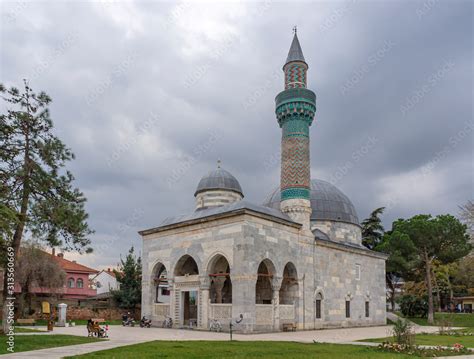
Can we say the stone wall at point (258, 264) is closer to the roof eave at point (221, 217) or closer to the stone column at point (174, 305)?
the stone column at point (174, 305)

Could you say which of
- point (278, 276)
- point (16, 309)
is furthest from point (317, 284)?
point (16, 309)

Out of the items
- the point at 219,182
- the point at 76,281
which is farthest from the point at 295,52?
the point at 76,281

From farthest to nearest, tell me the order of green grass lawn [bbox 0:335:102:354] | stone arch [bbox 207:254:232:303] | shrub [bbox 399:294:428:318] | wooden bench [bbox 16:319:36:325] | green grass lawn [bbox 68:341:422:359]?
shrub [bbox 399:294:428:318]
wooden bench [bbox 16:319:36:325]
stone arch [bbox 207:254:232:303]
green grass lawn [bbox 0:335:102:354]
green grass lawn [bbox 68:341:422:359]

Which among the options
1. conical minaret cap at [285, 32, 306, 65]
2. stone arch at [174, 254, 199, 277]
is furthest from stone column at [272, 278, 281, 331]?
conical minaret cap at [285, 32, 306, 65]

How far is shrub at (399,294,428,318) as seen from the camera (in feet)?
122

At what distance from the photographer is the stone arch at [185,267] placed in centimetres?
2311

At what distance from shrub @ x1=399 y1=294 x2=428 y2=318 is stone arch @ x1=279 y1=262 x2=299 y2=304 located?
62.4ft

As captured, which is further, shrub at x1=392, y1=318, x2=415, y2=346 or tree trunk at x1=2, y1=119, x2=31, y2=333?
tree trunk at x1=2, y1=119, x2=31, y2=333

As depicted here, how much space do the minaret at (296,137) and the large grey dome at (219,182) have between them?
18.1ft

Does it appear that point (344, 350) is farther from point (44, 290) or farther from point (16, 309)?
point (44, 290)

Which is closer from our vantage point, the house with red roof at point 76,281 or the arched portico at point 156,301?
the arched portico at point 156,301

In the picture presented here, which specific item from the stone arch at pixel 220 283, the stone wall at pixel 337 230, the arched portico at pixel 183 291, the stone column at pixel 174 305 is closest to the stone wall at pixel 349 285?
the stone wall at pixel 337 230

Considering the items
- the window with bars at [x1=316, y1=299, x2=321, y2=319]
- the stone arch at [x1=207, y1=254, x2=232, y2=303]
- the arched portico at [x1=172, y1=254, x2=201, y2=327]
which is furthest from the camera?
the window with bars at [x1=316, y1=299, x2=321, y2=319]

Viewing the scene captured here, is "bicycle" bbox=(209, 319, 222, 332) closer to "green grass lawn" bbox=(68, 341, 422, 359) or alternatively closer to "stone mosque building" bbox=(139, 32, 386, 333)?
"stone mosque building" bbox=(139, 32, 386, 333)
